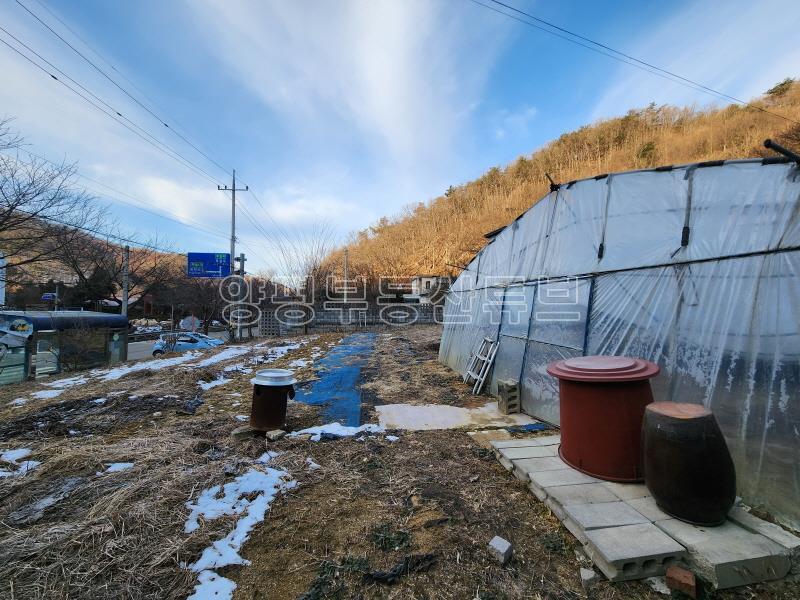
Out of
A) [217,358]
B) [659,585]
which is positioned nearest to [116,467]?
[659,585]

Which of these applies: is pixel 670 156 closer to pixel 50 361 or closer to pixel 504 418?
pixel 504 418

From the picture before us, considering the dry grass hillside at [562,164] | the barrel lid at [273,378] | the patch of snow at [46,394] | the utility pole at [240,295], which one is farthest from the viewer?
the dry grass hillside at [562,164]

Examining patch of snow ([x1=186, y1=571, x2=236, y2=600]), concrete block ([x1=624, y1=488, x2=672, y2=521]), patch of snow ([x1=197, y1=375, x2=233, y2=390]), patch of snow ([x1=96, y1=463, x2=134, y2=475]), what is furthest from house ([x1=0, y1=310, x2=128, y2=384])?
concrete block ([x1=624, y1=488, x2=672, y2=521])

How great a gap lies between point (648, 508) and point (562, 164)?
50989 millimetres

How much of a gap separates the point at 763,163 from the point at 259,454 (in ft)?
18.5

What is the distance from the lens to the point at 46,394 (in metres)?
7.00

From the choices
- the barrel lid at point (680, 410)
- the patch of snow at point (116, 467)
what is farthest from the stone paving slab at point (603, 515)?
the patch of snow at point (116, 467)

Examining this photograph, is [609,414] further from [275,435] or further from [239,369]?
[239,369]

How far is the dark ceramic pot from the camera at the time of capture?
1.99 meters

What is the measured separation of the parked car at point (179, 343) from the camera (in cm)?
1535

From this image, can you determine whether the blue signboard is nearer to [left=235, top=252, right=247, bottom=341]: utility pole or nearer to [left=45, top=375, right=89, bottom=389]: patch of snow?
[left=235, top=252, right=247, bottom=341]: utility pole

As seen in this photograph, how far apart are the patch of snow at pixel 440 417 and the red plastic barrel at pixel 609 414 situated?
6.37 ft

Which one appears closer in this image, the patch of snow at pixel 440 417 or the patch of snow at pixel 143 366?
the patch of snow at pixel 440 417

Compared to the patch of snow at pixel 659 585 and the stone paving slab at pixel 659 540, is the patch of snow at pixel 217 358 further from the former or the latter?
the patch of snow at pixel 659 585
